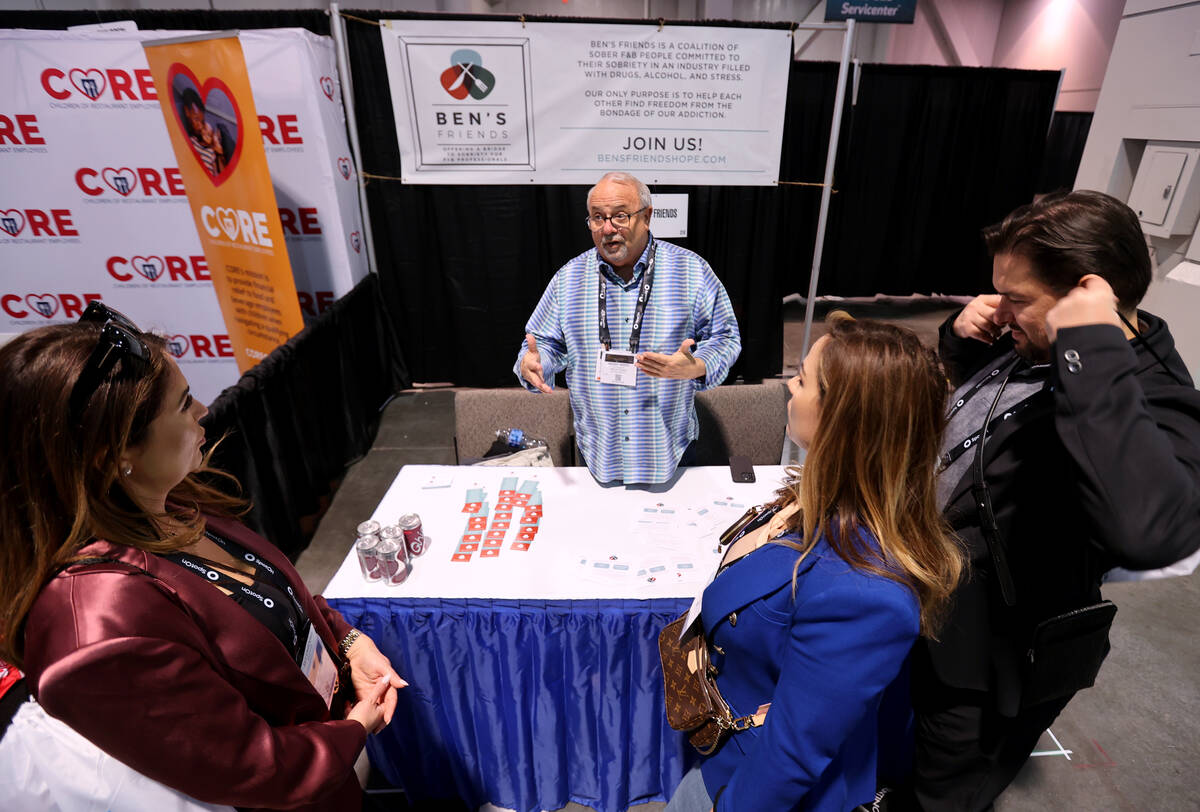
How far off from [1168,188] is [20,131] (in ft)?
22.7

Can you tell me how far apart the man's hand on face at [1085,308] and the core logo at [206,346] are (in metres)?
5.24

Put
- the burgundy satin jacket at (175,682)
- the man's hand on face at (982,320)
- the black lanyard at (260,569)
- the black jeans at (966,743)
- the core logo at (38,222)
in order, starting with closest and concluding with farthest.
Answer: the burgundy satin jacket at (175,682) < the black lanyard at (260,569) < the black jeans at (966,743) < the man's hand on face at (982,320) < the core logo at (38,222)

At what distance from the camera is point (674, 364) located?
184cm

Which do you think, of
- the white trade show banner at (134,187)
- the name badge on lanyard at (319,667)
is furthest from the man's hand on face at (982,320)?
the white trade show banner at (134,187)

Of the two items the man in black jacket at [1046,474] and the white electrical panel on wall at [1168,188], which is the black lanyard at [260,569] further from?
the white electrical panel on wall at [1168,188]

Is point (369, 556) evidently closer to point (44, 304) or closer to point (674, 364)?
point (674, 364)

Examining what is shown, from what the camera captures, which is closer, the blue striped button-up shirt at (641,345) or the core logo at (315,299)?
the blue striped button-up shirt at (641,345)

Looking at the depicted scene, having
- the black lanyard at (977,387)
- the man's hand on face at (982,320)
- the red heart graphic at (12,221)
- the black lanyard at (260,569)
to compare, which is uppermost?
the red heart graphic at (12,221)

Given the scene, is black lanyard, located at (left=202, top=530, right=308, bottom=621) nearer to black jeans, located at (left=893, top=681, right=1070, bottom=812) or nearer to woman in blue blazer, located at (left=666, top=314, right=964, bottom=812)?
woman in blue blazer, located at (left=666, top=314, right=964, bottom=812)

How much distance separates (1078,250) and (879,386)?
0.50 m

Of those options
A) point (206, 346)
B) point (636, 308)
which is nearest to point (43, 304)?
point (206, 346)

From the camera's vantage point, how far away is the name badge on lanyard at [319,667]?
111 cm

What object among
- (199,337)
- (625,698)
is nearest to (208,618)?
(625,698)

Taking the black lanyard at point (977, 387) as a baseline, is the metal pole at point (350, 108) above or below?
above
